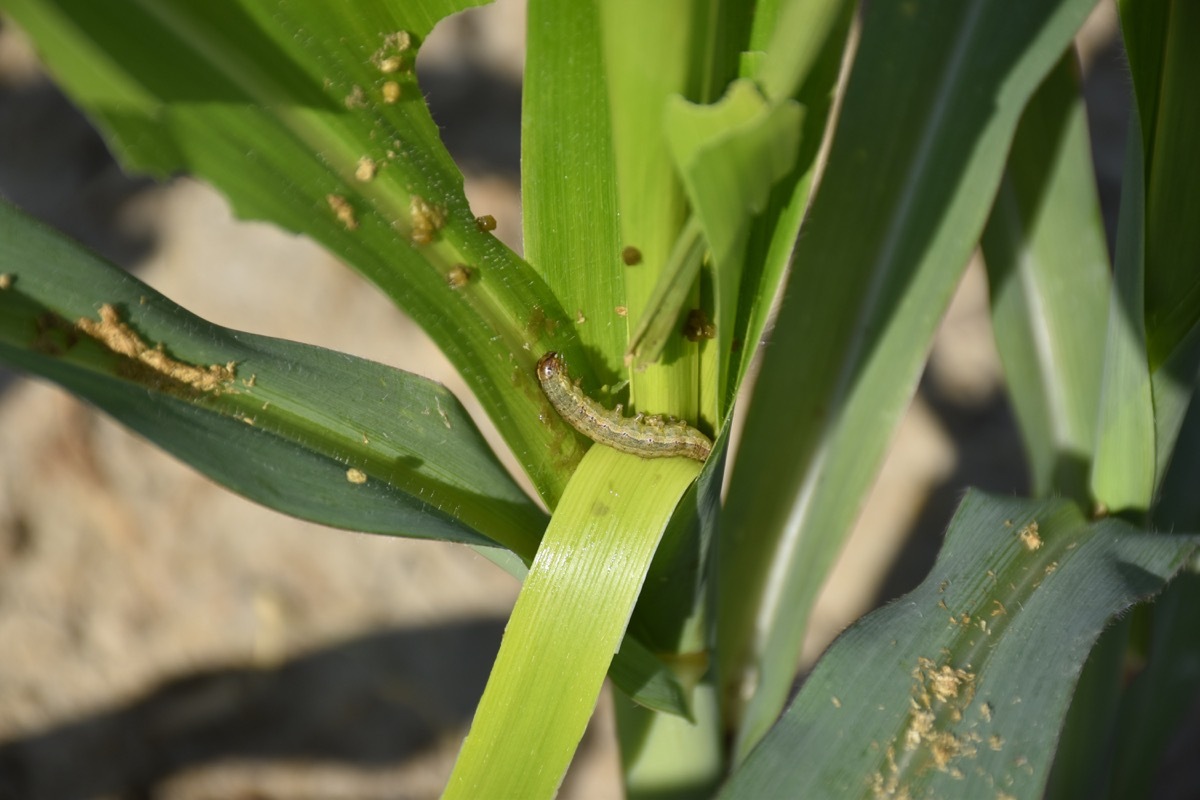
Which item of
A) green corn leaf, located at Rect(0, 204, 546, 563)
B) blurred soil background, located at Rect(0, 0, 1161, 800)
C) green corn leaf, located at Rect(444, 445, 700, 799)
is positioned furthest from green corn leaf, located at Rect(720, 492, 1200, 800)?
blurred soil background, located at Rect(0, 0, 1161, 800)

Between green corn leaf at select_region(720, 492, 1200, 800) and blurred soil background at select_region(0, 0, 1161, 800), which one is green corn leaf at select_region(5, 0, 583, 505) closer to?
green corn leaf at select_region(720, 492, 1200, 800)

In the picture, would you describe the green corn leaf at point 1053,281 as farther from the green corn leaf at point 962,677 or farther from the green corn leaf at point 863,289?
the green corn leaf at point 962,677

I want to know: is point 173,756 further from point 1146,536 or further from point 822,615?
point 1146,536

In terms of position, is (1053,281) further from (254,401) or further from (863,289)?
(254,401)

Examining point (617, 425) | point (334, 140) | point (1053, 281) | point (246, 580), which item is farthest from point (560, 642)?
point (246, 580)

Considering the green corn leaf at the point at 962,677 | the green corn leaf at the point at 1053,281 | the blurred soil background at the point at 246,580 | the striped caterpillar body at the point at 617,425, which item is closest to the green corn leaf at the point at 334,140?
the striped caterpillar body at the point at 617,425
